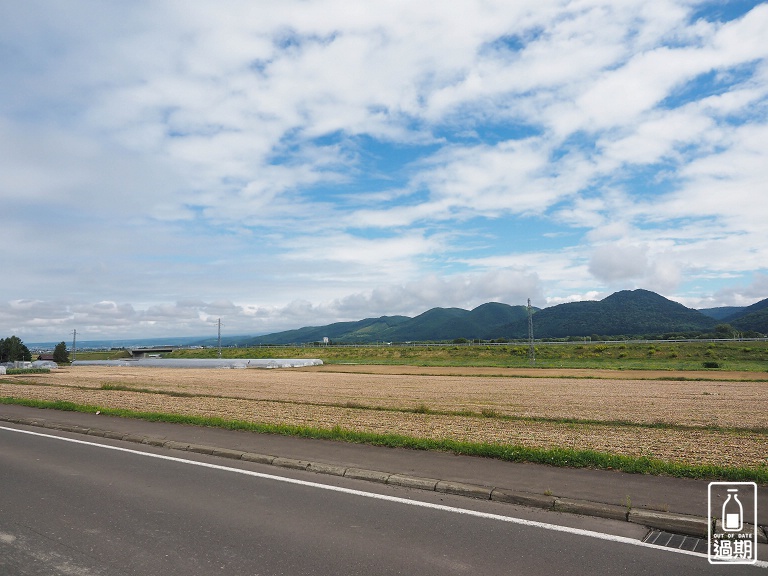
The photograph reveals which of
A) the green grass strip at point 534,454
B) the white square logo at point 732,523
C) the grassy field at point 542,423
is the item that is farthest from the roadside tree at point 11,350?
the white square logo at point 732,523

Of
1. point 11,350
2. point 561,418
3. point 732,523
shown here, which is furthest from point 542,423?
point 11,350

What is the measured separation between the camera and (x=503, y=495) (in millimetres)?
7750

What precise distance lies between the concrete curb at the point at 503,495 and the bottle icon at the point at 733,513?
0.22 m

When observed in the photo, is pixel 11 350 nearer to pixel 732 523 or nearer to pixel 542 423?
pixel 542 423

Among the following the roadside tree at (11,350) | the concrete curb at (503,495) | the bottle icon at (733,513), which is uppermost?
the bottle icon at (733,513)

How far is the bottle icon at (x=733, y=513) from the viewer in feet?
20.9

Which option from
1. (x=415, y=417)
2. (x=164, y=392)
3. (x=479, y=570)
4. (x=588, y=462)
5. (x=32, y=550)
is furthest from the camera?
(x=164, y=392)

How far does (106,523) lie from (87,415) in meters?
11.9

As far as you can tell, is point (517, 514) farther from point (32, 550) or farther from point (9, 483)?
point (9, 483)

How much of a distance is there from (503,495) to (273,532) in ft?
11.6

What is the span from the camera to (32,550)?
589cm

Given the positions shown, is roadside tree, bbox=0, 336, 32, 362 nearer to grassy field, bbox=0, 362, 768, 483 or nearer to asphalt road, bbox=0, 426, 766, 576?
grassy field, bbox=0, 362, 768, 483

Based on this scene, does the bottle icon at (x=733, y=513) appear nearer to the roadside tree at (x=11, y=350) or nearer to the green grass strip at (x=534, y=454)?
the green grass strip at (x=534, y=454)

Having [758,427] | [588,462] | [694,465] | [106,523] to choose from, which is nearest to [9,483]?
[106,523]
